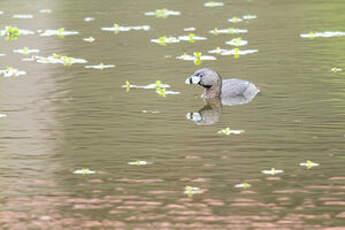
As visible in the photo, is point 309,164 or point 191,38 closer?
point 309,164

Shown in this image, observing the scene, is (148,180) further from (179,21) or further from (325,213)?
(179,21)

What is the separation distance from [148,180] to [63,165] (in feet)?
4.92

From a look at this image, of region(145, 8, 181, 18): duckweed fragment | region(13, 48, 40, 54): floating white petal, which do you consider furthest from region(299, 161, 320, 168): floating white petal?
region(145, 8, 181, 18): duckweed fragment

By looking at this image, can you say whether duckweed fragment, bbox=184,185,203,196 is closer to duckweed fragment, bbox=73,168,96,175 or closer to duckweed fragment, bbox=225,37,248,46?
duckweed fragment, bbox=73,168,96,175

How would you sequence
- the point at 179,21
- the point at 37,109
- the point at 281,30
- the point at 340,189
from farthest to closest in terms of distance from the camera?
the point at 179,21 → the point at 281,30 → the point at 37,109 → the point at 340,189

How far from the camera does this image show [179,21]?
30.0 metres

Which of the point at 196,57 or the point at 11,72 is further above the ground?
the point at 196,57

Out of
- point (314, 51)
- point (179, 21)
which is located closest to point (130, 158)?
point (314, 51)

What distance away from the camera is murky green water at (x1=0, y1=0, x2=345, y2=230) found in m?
11.6

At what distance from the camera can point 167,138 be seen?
1546 centimetres

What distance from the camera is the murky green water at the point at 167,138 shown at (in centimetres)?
1161

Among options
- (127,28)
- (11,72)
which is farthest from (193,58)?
(127,28)

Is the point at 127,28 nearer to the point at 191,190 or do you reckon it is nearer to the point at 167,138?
the point at 167,138

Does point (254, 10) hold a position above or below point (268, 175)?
above
